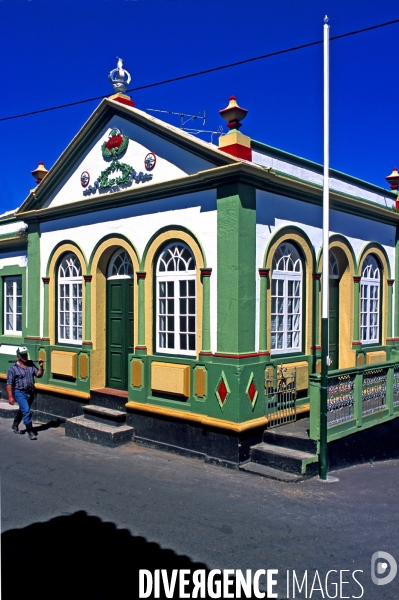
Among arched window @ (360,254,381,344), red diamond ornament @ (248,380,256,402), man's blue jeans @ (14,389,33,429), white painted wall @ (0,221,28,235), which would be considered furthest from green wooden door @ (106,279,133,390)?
arched window @ (360,254,381,344)

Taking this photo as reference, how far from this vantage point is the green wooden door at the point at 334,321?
1082 cm

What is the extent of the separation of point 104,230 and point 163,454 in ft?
13.2

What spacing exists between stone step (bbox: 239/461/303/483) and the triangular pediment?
A: 13.9ft

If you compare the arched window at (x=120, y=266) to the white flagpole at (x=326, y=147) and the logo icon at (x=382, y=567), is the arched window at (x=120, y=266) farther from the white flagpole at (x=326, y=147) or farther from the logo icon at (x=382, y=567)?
the logo icon at (x=382, y=567)

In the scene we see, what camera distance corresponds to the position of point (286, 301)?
9.16m

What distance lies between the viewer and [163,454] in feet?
28.7

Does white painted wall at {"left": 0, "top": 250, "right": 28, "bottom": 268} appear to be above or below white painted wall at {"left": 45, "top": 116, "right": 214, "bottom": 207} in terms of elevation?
Result: below

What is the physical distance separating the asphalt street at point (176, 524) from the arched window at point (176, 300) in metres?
1.79

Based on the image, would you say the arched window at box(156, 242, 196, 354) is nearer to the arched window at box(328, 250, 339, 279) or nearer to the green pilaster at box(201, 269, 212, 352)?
the green pilaster at box(201, 269, 212, 352)

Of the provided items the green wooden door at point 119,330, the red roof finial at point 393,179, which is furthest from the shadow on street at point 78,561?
the red roof finial at point 393,179

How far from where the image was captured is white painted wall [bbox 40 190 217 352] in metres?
8.35

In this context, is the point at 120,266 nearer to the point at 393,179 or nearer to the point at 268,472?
the point at 268,472

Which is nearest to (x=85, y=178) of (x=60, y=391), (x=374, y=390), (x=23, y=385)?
(x=23, y=385)

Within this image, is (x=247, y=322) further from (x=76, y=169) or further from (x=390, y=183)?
(x=390, y=183)
